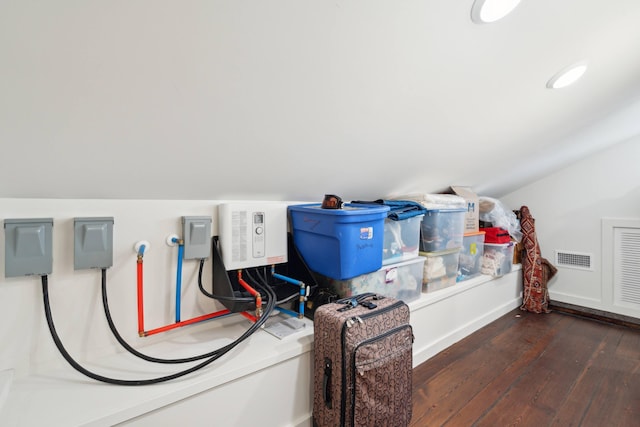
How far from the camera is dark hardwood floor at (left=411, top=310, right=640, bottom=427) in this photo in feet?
4.80

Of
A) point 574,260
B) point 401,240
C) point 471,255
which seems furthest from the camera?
point 574,260

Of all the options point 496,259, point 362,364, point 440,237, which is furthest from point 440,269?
point 362,364

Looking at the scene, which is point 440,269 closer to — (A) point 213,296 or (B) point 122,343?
(A) point 213,296

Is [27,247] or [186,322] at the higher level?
[27,247]

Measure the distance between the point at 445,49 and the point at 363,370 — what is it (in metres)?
1.23

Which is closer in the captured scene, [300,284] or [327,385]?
[327,385]

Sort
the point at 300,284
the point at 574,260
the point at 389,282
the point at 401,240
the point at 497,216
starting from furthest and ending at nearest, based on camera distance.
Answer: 1. the point at 574,260
2. the point at 497,216
3. the point at 401,240
4. the point at 389,282
5. the point at 300,284

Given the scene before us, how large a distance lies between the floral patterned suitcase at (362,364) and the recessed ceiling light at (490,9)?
1.13 m

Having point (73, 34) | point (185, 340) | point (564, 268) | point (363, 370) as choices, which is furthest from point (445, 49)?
point (564, 268)

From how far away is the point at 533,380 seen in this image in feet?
5.72

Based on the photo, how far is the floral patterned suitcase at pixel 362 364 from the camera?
3.71 feet

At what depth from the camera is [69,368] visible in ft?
3.60

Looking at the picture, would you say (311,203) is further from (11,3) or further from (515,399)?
(515,399)

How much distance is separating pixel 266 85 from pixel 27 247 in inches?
37.3
